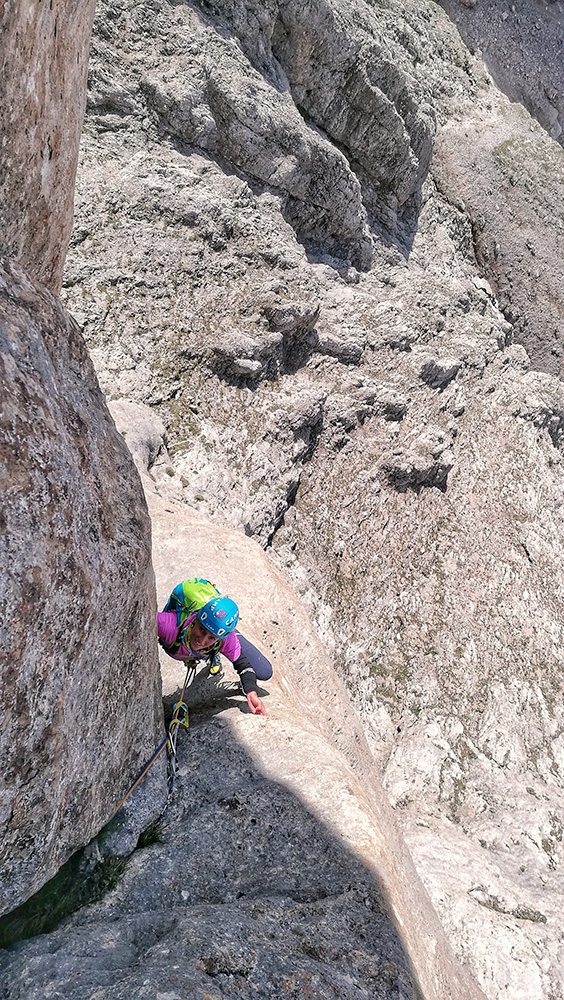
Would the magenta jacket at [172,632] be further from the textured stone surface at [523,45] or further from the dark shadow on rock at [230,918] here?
the textured stone surface at [523,45]

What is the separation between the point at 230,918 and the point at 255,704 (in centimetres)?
343

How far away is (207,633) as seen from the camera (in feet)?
27.3

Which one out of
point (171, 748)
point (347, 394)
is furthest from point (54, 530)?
point (347, 394)

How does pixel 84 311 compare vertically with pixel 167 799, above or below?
below

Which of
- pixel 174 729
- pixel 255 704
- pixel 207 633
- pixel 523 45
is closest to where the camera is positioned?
pixel 174 729

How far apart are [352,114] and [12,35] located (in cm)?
2771

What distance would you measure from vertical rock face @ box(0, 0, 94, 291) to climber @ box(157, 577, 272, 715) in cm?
437

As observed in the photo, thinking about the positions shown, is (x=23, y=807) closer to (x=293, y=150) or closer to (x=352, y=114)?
(x=293, y=150)

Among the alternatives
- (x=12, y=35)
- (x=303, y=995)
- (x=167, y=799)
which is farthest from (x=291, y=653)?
(x=12, y=35)

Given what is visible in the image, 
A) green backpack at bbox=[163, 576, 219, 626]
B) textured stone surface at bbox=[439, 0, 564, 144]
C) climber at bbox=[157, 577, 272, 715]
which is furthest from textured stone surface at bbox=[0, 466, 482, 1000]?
textured stone surface at bbox=[439, 0, 564, 144]

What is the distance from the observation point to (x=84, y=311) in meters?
19.8

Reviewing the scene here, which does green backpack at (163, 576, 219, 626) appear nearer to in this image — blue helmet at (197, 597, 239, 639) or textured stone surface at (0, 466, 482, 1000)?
blue helmet at (197, 597, 239, 639)

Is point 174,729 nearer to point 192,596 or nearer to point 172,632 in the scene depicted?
point 172,632

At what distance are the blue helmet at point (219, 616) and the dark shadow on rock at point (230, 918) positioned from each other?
68.5 inches
